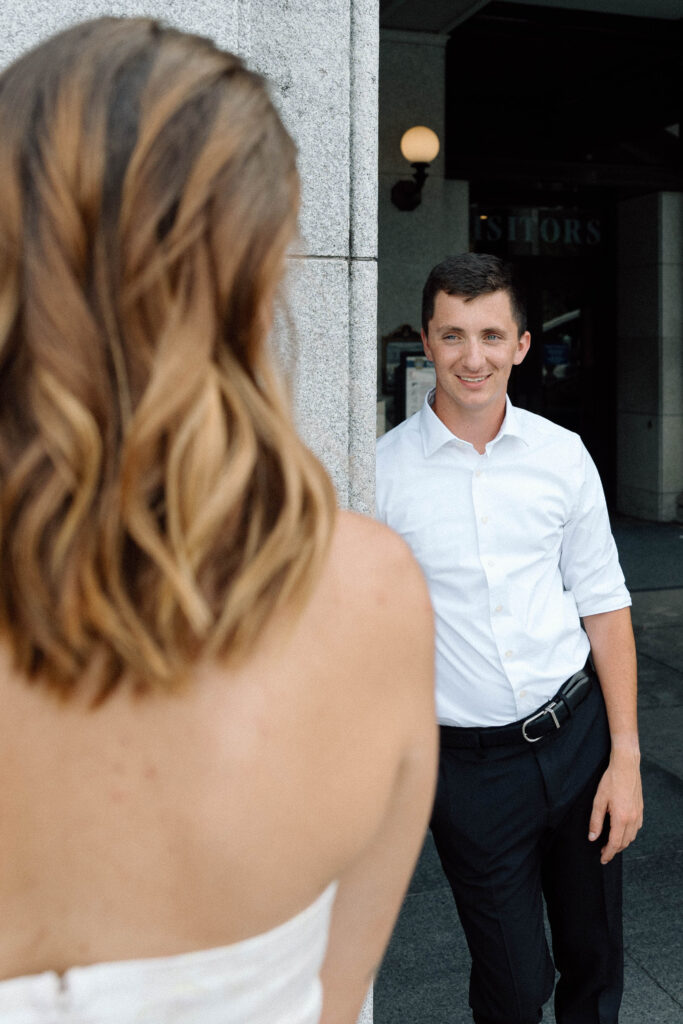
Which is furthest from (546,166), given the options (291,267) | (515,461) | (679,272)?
(291,267)

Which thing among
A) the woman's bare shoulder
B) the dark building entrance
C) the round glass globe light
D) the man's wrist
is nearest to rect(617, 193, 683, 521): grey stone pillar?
the dark building entrance

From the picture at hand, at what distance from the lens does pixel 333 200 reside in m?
2.52

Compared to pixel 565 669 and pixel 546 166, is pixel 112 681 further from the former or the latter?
pixel 546 166

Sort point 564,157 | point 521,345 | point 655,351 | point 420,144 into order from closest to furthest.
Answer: point 521,345 → point 420,144 → point 564,157 → point 655,351

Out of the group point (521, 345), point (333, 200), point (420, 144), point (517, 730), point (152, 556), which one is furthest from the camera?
point (420, 144)

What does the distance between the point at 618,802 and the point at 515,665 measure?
1.49 feet

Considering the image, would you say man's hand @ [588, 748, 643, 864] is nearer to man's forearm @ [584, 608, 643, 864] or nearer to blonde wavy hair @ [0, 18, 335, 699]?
man's forearm @ [584, 608, 643, 864]

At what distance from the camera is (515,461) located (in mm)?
2818

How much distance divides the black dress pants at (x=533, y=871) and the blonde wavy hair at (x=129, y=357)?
188 cm

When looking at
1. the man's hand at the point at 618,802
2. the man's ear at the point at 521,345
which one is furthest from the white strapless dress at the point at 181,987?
the man's ear at the point at 521,345

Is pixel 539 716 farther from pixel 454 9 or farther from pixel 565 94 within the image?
pixel 565 94

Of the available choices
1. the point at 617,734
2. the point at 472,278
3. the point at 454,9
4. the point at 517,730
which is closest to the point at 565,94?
the point at 454,9

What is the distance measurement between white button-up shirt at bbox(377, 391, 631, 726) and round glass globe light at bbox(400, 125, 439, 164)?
25.9 feet

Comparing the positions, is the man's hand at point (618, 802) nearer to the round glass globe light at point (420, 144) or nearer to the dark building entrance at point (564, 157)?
the round glass globe light at point (420, 144)
